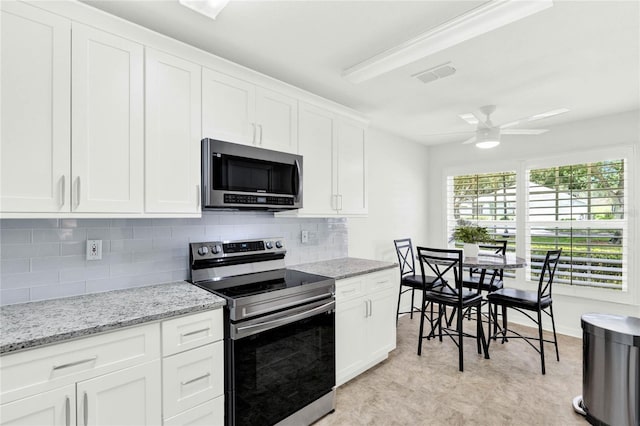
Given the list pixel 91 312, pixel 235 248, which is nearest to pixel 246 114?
pixel 235 248

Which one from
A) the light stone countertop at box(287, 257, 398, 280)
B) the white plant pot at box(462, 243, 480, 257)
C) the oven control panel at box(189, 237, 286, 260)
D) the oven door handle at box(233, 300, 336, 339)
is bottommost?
the oven door handle at box(233, 300, 336, 339)

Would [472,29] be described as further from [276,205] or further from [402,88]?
[276,205]

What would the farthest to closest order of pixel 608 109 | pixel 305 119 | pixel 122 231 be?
pixel 608 109, pixel 305 119, pixel 122 231

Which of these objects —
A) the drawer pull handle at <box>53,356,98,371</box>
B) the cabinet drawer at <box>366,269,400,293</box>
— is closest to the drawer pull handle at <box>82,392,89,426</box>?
the drawer pull handle at <box>53,356,98,371</box>

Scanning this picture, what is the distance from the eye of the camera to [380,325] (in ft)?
9.54

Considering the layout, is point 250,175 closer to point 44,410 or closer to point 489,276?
point 44,410

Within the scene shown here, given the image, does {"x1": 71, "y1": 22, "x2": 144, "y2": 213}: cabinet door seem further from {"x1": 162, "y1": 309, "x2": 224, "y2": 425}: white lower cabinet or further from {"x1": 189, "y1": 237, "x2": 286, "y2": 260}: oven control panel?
{"x1": 162, "y1": 309, "x2": 224, "y2": 425}: white lower cabinet

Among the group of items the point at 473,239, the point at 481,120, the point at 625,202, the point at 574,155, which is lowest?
the point at 473,239

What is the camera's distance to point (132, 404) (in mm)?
1485

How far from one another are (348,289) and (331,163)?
3.64 ft

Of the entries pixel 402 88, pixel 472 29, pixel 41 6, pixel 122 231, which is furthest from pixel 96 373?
pixel 402 88

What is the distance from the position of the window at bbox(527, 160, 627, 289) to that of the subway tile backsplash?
3.49 meters

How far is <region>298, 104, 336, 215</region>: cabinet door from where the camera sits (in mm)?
2684

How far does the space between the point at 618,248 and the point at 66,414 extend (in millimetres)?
4758
